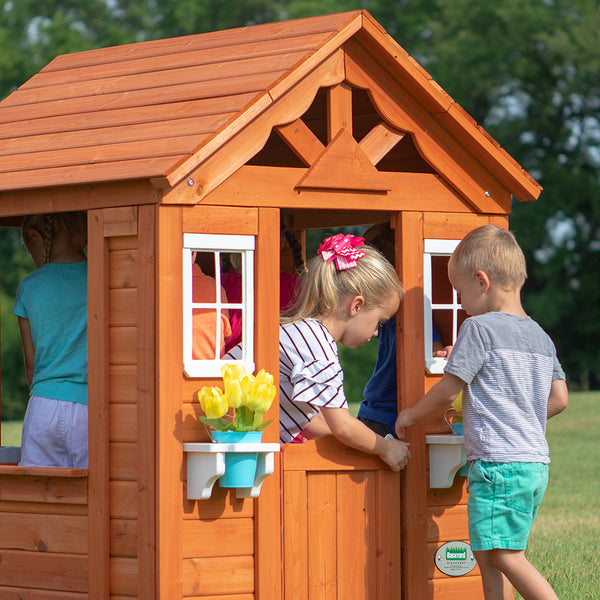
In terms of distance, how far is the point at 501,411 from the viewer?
4.89 m

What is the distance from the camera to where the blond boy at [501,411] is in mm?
4828

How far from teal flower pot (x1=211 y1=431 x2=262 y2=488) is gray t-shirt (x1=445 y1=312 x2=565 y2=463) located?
0.95 meters

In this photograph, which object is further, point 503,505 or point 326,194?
point 326,194

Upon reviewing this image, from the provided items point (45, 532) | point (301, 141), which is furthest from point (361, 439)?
point (45, 532)

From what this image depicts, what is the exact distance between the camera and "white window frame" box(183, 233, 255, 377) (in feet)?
15.9

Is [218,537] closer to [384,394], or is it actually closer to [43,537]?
[43,537]

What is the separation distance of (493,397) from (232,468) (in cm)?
120

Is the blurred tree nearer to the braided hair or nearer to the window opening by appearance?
the window opening

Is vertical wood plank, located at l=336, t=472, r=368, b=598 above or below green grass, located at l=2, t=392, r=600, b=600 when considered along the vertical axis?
above

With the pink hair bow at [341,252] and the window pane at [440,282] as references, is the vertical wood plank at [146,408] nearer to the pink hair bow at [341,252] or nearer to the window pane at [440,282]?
the pink hair bow at [341,252]

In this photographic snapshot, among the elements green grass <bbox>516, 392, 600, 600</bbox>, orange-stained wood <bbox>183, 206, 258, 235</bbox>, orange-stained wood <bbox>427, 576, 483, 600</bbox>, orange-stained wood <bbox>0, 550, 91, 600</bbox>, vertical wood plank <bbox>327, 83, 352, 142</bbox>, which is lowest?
green grass <bbox>516, 392, 600, 600</bbox>

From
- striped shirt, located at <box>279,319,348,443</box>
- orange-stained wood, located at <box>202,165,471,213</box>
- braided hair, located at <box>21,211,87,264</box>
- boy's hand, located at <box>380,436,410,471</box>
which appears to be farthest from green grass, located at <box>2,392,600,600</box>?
braided hair, located at <box>21,211,87,264</box>

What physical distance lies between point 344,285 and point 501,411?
1.02 m

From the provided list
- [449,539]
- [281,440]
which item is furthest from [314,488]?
[449,539]
